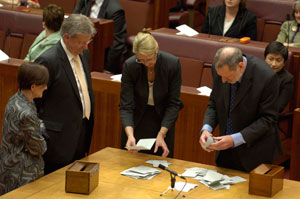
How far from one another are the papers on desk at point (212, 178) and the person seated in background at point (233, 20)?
2637 millimetres

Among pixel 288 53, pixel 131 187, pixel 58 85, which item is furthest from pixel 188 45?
pixel 131 187

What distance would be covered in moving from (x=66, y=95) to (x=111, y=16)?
304 centimetres

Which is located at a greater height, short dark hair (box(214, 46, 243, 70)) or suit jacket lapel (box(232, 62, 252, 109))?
short dark hair (box(214, 46, 243, 70))

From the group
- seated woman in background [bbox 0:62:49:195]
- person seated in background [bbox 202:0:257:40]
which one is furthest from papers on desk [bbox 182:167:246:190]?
person seated in background [bbox 202:0:257:40]

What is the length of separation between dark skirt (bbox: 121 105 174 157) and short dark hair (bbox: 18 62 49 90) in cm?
68

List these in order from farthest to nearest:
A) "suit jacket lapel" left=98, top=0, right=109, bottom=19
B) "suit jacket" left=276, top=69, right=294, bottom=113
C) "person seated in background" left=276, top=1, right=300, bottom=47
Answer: "suit jacket lapel" left=98, top=0, right=109, bottom=19, "person seated in background" left=276, top=1, right=300, bottom=47, "suit jacket" left=276, top=69, right=294, bottom=113

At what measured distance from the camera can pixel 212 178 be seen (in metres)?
3.09

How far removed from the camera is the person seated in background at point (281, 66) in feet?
14.5

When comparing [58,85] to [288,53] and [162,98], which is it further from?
[288,53]

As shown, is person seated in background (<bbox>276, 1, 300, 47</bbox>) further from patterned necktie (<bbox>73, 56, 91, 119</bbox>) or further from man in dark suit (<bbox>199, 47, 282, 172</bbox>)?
patterned necktie (<bbox>73, 56, 91, 119</bbox>)

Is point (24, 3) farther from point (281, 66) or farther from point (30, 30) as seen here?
point (281, 66)

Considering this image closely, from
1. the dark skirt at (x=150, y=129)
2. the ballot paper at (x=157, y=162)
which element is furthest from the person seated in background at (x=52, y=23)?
the ballot paper at (x=157, y=162)

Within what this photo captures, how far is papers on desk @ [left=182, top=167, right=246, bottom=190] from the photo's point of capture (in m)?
3.05

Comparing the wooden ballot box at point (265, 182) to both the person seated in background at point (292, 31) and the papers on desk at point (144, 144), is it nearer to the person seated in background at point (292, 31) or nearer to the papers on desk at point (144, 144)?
the papers on desk at point (144, 144)
